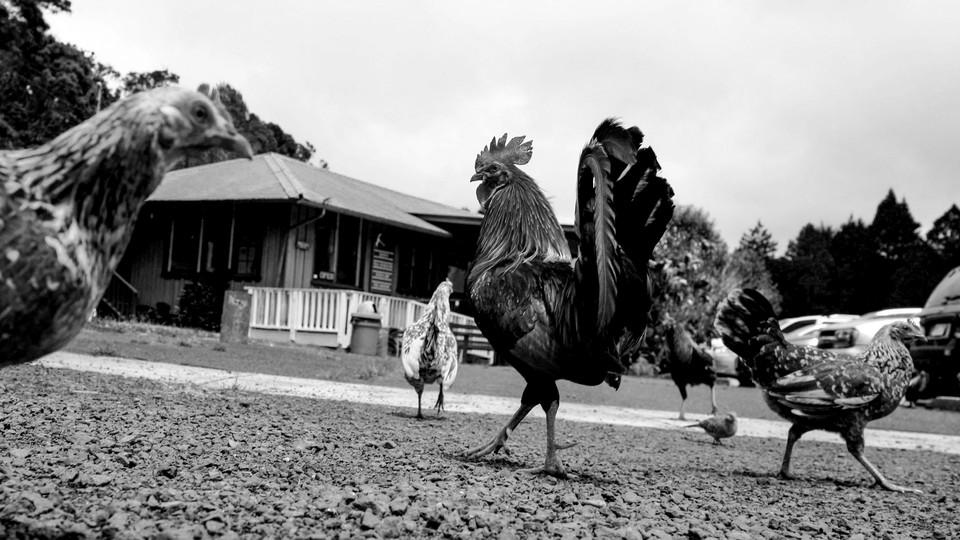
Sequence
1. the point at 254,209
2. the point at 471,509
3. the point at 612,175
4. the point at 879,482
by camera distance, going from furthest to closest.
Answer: the point at 254,209
the point at 879,482
the point at 612,175
the point at 471,509

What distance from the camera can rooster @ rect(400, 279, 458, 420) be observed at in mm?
7344

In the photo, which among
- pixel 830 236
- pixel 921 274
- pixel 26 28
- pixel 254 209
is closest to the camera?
pixel 254 209

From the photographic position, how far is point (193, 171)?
84.7 ft

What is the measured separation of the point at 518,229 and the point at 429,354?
286 centimetres

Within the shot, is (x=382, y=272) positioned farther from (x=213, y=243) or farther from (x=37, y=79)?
(x=37, y=79)

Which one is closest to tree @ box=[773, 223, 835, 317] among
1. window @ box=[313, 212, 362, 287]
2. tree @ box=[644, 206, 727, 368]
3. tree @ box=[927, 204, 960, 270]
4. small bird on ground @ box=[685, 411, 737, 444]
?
tree @ box=[927, 204, 960, 270]

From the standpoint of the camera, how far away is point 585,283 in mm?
4215

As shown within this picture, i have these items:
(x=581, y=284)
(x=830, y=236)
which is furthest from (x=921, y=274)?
(x=581, y=284)

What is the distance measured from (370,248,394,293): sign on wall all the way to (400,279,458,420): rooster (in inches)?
614

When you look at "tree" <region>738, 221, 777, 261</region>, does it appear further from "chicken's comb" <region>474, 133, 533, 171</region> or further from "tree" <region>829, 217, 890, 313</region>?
"chicken's comb" <region>474, 133, 533, 171</region>

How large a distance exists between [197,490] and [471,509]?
119 centimetres

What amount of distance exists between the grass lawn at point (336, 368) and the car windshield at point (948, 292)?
8.24 ft

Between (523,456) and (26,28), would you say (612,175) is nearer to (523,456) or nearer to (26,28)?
(523,456)

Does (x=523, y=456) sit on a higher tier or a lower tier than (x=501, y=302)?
lower
